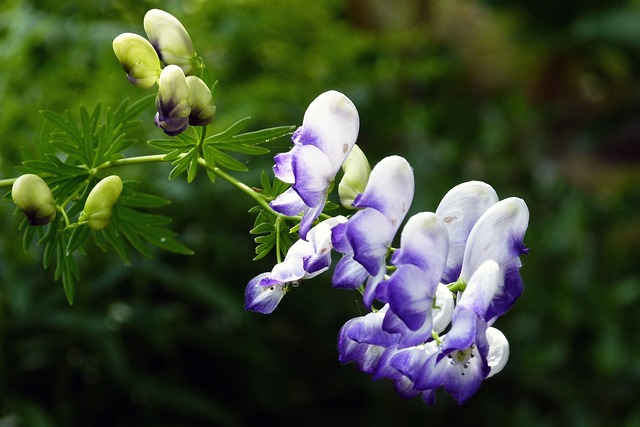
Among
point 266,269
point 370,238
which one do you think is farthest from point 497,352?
point 266,269

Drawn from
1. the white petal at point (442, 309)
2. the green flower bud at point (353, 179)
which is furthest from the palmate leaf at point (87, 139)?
the white petal at point (442, 309)

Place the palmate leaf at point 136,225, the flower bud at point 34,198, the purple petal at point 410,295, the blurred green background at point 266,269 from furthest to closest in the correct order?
the blurred green background at point 266,269
the palmate leaf at point 136,225
the flower bud at point 34,198
the purple petal at point 410,295

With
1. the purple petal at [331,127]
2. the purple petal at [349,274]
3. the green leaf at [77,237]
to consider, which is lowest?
the green leaf at [77,237]

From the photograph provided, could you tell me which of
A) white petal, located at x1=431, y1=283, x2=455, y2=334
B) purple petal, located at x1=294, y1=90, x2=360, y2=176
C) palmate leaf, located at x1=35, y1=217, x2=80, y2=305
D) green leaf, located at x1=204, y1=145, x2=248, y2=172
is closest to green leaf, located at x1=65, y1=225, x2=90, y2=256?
palmate leaf, located at x1=35, y1=217, x2=80, y2=305

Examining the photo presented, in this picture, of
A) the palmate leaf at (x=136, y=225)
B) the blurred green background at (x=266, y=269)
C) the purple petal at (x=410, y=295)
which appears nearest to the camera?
the purple petal at (x=410, y=295)

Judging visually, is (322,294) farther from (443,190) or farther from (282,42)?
(282,42)

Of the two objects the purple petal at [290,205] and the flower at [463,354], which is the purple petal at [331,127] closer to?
the purple petal at [290,205]

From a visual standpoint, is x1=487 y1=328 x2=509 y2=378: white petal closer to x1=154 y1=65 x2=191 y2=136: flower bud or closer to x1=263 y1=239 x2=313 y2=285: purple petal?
x1=263 y1=239 x2=313 y2=285: purple petal
